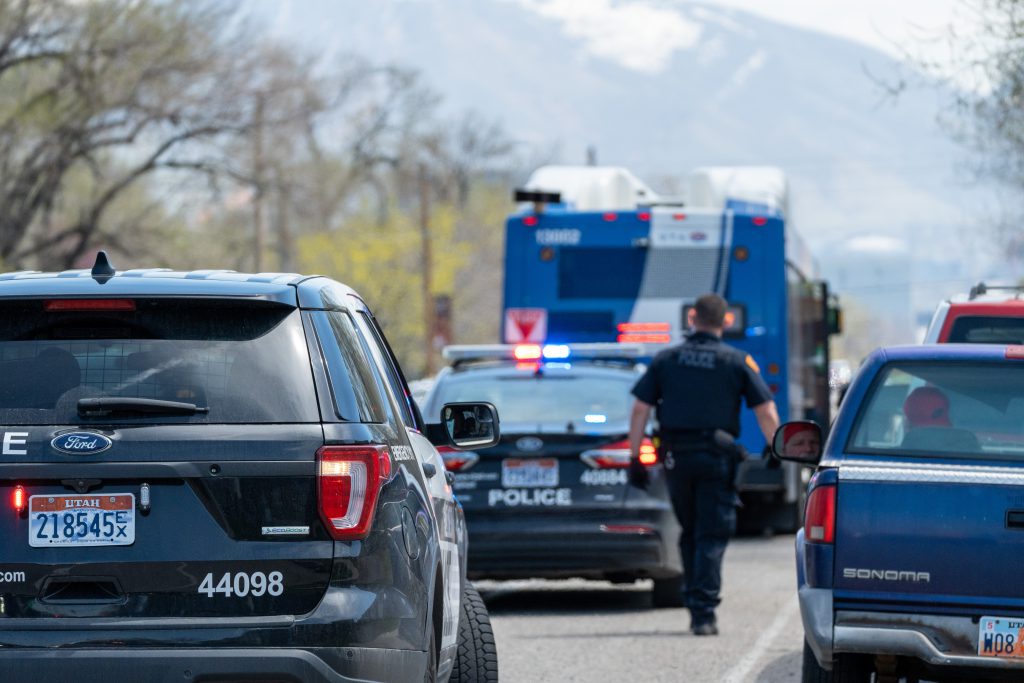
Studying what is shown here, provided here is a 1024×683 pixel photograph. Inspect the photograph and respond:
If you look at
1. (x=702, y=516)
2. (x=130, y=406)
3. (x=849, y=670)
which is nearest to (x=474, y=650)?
(x=849, y=670)

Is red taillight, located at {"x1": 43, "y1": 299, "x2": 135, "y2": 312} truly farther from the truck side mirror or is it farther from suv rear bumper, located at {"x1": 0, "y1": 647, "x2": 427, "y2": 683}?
the truck side mirror

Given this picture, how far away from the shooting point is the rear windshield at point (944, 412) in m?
6.90

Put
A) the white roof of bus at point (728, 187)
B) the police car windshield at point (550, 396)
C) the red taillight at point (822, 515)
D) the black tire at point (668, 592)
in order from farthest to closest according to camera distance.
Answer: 1. the white roof of bus at point (728, 187)
2. the black tire at point (668, 592)
3. the police car windshield at point (550, 396)
4. the red taillight at point (822, 515)

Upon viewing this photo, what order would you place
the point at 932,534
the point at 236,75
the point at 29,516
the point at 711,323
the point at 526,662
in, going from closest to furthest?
the point at 29,516 < the point at 932,534 < the point at 526,662 < the point at 711,323 < the point at 236,75

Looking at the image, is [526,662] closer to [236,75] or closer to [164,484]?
[164,484]

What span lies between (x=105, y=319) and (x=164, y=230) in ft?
102

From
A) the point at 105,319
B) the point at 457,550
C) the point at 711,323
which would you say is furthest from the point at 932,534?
the point at 711,323

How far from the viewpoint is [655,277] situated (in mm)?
18734

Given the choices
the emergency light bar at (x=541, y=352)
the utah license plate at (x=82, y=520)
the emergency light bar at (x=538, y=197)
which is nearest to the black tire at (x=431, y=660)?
the utah license plate at (x=82, y=520)

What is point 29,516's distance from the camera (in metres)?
5.00

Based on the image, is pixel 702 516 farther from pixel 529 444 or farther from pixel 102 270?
pixel 102 270

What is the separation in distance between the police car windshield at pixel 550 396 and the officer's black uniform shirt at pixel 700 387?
871 millimetres

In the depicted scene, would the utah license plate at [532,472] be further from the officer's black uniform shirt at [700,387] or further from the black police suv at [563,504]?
the officer's black uniform shirt at [700,387]

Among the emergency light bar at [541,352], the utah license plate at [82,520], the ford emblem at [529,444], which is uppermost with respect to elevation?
the utah license plate at [82,520]
